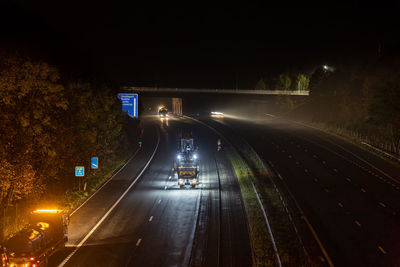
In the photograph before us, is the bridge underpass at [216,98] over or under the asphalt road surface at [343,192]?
over

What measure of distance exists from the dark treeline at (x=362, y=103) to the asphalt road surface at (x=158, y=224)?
35045 mm

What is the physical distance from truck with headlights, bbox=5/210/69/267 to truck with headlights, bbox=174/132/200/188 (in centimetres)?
2021

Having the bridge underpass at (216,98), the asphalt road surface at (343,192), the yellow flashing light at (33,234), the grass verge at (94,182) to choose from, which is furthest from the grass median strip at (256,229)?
the bridge underpass at (216,98)

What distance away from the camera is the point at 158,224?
32688 millimetres

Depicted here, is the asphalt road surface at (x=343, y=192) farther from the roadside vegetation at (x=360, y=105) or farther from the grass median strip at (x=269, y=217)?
the roadside vegetation at (x=360, y=105)

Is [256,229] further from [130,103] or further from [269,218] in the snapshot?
[130,103]

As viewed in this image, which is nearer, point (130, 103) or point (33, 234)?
point (33, 234)

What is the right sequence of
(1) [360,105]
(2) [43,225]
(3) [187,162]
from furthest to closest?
(1) [360,105]
(3) [187,162]
(2) [43,225]

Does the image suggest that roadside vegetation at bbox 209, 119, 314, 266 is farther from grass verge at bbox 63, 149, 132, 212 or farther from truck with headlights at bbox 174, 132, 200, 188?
grass verge at bbox 63, 149, 132, 212

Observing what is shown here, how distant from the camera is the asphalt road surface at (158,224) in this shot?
83.9 ft

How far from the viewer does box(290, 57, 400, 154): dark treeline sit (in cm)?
7819

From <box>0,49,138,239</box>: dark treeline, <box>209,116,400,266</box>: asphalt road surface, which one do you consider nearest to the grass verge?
<box>0,49,138,239</box>: dark treeline

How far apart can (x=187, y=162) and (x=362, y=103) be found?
6958 cm

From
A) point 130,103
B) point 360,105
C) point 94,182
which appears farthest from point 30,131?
point 360,105
